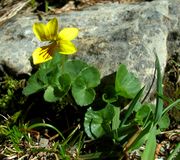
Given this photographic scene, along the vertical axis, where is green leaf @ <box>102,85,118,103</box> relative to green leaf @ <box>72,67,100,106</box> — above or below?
below

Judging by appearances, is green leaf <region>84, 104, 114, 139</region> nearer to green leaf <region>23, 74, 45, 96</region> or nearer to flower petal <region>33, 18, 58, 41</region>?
green leaf <region>23, 74, 45, 96</region>

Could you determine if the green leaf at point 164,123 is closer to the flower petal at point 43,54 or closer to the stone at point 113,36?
the stone at point 113,36

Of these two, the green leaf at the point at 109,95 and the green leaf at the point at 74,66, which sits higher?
the green leaf at the point at 74,66

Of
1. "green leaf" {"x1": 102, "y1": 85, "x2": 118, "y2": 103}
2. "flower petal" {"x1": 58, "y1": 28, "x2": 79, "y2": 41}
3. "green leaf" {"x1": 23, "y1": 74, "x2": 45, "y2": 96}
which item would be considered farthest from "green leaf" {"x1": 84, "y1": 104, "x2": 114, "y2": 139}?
"flower petal" {"x1": 58, "y1": 28, "x2": 79, "y2": 41}

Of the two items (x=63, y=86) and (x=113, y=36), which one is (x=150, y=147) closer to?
(x=63, y=86)

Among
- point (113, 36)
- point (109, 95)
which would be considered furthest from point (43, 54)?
point (113, 36)

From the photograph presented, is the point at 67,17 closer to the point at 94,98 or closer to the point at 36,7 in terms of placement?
the point at 36,7

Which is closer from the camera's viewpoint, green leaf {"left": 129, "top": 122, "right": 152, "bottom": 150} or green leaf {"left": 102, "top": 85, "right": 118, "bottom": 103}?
green leaf {"left": 129, "top": 122, "right": 152, "bottom": 150}

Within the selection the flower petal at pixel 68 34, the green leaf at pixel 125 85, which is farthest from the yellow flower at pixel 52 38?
the green leaf at pixel 125 85
